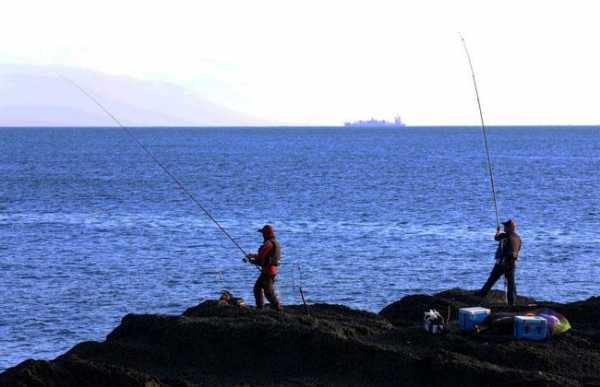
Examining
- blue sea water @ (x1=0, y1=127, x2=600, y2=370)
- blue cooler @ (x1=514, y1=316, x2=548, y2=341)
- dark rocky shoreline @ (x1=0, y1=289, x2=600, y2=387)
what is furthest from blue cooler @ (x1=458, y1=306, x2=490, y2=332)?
blue sea water @ (x1=0, y1=127, x2=600, y2=370)

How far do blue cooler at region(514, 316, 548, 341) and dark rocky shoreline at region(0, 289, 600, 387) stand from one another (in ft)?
0.52

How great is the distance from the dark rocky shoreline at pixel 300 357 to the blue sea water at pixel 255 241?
266 inches

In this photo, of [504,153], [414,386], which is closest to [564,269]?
[414,386]

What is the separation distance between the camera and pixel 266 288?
19469 mm

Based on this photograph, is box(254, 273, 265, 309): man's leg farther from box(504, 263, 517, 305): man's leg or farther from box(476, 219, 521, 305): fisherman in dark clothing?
box(504, 263, 517, 305): man's leg

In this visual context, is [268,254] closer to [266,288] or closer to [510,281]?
[266,288]

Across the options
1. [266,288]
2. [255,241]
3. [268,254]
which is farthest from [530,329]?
[255,241]

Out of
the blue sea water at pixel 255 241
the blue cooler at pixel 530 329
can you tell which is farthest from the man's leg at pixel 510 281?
the blue sea water at pixel 255 241

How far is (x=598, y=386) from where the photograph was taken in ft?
49.2

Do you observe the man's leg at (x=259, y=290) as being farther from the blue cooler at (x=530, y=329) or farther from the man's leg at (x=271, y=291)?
the blue cooler at (x=530, y=329)

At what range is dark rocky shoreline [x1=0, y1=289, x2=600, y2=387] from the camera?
50.0ft

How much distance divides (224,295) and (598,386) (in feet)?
26.7

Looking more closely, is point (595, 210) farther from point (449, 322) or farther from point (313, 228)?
point (449, 322)

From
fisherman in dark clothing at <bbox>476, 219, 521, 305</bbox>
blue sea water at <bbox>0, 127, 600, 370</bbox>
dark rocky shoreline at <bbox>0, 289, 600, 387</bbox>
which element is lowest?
blue sea water at <bbox>0, 127, 600, 370</bbox>
